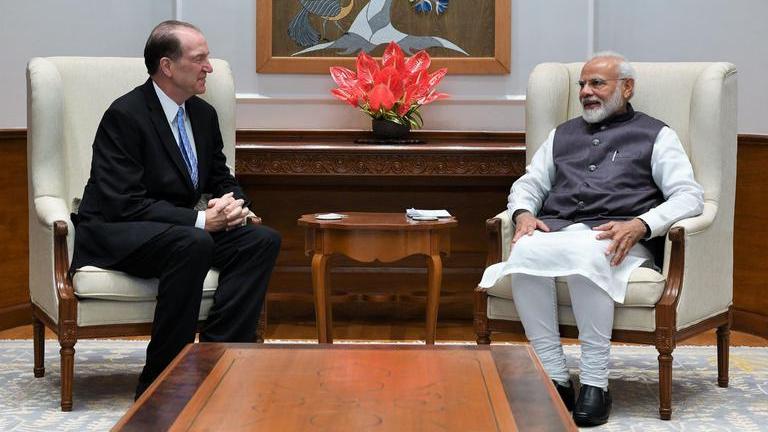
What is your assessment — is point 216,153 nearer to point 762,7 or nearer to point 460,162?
point 460,162

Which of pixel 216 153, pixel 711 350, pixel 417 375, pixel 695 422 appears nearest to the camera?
pixel 417 375

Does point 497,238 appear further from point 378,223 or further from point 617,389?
point 617,389

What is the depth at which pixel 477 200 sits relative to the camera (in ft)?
19.9

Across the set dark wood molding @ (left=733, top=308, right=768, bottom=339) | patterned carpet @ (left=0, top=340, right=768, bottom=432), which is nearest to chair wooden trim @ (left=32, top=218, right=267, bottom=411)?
patterned carpet @ (left=0, top=340, right=768, bottom=432)

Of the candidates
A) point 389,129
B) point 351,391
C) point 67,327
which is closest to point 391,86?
point 389,129

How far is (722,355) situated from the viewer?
4660mm

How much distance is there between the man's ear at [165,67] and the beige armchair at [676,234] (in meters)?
1.37

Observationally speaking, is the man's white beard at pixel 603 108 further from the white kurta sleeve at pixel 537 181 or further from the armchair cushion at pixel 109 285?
the armchair cushion at pixel 109 285

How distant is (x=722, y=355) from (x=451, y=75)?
215cm

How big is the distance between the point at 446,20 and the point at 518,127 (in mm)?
668

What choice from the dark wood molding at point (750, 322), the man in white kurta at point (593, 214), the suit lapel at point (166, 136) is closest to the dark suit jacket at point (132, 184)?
the suit lapel at point (166, 136)

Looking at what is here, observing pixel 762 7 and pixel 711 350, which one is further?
pixel 762 7

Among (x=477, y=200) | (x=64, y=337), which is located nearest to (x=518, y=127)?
(x=477, y=200)

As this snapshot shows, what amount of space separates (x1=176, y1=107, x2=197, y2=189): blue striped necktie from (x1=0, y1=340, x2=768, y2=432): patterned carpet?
34.7 inches
